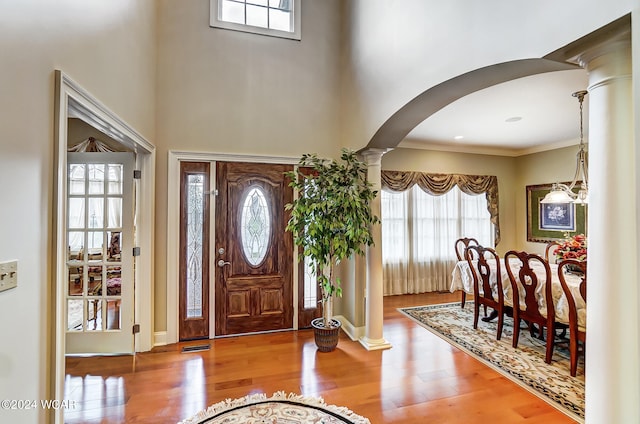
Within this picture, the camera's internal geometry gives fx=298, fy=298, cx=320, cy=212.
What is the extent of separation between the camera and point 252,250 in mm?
3680

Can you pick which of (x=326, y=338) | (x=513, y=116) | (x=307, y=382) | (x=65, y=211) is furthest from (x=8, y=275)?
(x=513, y=116)

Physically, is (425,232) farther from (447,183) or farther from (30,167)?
(30,167)

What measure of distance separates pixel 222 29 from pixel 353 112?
1.87 metres

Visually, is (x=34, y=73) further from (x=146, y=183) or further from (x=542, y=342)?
(x=542, y=342)

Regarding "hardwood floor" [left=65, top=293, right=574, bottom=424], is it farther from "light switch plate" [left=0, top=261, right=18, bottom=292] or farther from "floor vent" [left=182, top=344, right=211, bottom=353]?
"light switch plate" [left=0, top=261, right=18, bottom=292]

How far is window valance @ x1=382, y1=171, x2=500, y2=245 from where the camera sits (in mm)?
5375

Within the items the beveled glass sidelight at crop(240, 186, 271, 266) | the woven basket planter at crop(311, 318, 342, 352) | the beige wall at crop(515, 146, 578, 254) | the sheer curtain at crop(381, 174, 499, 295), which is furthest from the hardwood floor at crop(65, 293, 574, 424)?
the beige wall at crop(515, 146, 578, 254)

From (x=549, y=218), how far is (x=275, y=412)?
5921mm

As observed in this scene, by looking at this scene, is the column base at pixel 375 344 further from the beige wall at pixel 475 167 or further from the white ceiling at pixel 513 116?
the beige wall at pixel 475 167

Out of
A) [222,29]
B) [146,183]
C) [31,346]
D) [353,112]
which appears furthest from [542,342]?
[222,29]

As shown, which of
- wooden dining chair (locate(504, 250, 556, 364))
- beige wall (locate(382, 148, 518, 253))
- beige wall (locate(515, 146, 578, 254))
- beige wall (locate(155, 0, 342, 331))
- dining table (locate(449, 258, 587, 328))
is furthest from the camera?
beige wall (locate(382, 148, 518, 253))

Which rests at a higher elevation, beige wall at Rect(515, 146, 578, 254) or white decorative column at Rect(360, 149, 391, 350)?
beige wall at Rect(515, 146, 578, 254)

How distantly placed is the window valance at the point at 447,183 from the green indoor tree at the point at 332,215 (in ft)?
7.39

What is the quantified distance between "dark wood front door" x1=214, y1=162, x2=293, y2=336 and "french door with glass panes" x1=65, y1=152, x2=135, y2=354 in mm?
905
